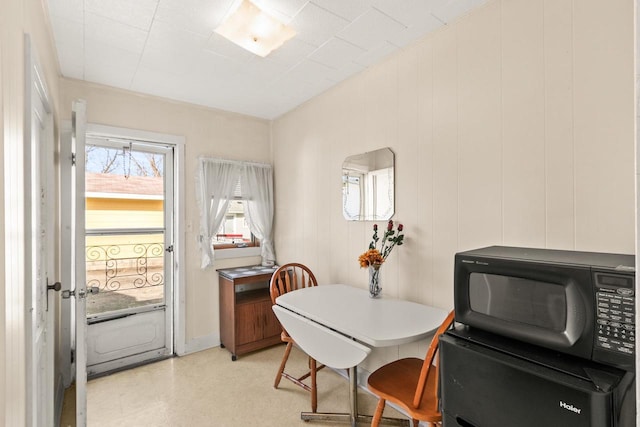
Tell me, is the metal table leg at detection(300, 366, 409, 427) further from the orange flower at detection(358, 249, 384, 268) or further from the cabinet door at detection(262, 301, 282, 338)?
the cabinet door at detection(262, 301, 282, 338)

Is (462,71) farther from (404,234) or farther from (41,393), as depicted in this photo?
(41,393)

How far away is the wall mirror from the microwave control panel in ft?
4.63

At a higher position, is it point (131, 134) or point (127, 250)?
point (131, 134)

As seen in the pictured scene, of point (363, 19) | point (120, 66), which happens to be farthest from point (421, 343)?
point (120, 66)

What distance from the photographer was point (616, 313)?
0.91 m

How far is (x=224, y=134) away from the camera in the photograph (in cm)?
343

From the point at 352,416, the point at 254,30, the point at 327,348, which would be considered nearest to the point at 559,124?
the point at 327,348

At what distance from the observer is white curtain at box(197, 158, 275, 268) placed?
323 cm

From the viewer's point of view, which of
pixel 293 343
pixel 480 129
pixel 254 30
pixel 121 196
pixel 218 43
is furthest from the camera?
pixel 121 196

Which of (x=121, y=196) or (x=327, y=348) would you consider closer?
(x=327, y=348)

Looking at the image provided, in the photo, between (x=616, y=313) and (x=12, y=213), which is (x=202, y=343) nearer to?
(x=12, y=213)

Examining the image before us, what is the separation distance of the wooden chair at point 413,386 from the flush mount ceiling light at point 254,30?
→ 189cm

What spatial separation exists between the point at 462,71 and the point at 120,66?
2459mm

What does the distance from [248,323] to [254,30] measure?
2.50 meters
